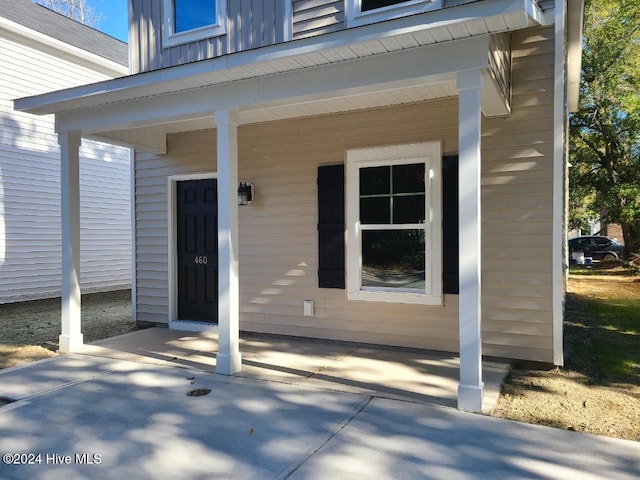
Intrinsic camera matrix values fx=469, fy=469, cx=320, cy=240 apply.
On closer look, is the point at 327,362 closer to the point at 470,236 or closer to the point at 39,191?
the point at 470,236

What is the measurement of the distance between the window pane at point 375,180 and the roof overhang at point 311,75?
2.42 ft

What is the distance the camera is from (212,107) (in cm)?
427

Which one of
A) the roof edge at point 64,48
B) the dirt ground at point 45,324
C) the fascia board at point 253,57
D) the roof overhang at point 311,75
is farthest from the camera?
the roof edge at point 64,48

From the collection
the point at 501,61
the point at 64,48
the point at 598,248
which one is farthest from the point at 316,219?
the point at 598,248

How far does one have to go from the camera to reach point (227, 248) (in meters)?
4.17

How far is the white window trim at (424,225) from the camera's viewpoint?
4707mm

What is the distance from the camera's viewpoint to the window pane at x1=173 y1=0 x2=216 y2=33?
5.68 metres

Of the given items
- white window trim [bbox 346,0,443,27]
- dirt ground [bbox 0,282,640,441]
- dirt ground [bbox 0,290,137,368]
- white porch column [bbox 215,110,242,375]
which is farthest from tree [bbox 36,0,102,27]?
white porch column [bbox 215,110,242,375]

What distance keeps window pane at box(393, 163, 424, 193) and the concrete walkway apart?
1.77 meters

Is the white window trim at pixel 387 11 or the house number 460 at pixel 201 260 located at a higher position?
the white window trim at pixel 387 11

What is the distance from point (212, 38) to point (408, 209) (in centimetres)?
314

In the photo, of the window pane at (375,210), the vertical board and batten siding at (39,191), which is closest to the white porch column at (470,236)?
the window pane at (375,210)

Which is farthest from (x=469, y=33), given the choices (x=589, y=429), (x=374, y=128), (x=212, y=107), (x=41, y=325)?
(x=41, y=325)

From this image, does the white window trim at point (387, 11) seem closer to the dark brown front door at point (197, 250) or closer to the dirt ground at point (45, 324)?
the dark brown front door at point (197, 250)
